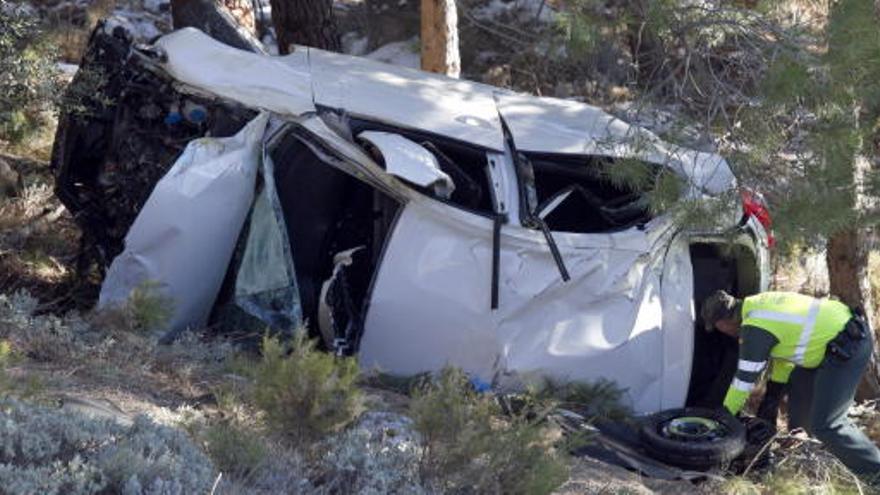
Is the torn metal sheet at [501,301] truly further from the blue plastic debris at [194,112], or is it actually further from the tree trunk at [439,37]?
the tree trunk at [439,37]

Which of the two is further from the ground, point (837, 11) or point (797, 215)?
point (837, 11)

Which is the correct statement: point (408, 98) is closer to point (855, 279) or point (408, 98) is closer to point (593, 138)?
point (593, 138)

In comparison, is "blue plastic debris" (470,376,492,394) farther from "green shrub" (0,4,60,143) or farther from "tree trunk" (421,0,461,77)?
"tree trunk" (421,0,461,77)

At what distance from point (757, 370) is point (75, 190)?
13.8 ft

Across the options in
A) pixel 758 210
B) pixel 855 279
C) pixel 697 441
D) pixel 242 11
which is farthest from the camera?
pixel 242 11

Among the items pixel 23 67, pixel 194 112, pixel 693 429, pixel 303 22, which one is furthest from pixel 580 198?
pixel 303 22

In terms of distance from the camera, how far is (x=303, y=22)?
34.2ft

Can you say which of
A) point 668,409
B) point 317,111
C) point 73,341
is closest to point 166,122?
point 317,111

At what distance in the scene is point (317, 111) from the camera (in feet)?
23.6

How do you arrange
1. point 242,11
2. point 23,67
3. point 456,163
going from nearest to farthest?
point 23,67 → point 456,163 → point 242,11

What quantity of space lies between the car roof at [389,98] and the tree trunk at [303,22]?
7.16 ft

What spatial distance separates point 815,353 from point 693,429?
2.52 feet

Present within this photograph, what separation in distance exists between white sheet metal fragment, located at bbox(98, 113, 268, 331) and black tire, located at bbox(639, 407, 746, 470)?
8.27 feet

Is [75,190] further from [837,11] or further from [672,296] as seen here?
[837,11]
